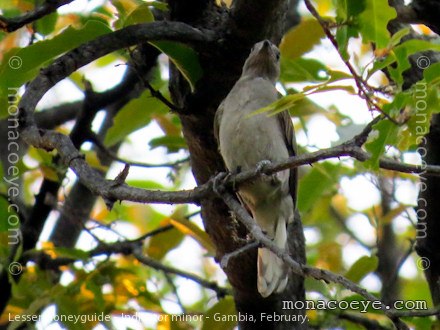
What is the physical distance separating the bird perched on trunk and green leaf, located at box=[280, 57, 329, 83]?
88mm

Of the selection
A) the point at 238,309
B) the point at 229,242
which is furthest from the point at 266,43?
the point at 238,309

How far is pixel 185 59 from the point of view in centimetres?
421

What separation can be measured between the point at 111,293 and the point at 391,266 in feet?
8.32

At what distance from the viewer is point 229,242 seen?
472 centimetres

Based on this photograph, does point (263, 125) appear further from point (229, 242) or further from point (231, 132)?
point (229, 242)

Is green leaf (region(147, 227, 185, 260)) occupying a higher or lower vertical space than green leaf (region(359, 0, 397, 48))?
higher

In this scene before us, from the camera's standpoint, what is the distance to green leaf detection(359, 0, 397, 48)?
3158 millimetres

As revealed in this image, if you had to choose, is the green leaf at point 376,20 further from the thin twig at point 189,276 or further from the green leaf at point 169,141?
the thin twig at point 189,276

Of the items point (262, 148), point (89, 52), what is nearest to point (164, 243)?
point (262, 148)

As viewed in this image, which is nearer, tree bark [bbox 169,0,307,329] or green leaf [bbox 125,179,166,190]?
tree bark [bbox 169,0,307,329]

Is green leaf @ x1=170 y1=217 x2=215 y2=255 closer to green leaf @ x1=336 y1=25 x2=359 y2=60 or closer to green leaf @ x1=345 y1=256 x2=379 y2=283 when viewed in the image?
green leaf @ x1=345 y1=256 x2=379 y2=283

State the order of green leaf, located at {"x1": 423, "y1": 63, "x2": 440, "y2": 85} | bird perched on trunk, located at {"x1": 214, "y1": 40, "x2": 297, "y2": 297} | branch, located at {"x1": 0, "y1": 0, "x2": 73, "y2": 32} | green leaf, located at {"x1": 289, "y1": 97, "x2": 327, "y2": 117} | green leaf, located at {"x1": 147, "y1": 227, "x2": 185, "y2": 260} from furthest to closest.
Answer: green leaf, located at {"x1": 147, "y1": 227, "x2": 185, "y2": 260}, green leaf, located at {"x1": 289, "y1": 97, "x2": 327, "y2": 117}, bird perched on trunk, located at {"x1": 214, "y1": 40, "x2": 297, "y2": 297}, branch, located at {"x1": 0, "y1": 0, "x2": 73, "y2": 32}, green leaf, located at {"x1": 423, "y1": 63, "x2": 440, "y2": 85}

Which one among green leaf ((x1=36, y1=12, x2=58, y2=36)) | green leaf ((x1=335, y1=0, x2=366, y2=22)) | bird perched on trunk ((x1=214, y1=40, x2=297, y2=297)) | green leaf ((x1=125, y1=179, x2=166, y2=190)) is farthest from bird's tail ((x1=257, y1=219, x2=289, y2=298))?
green leaf ((x1=125, y1=179, x2=166, y2=190))

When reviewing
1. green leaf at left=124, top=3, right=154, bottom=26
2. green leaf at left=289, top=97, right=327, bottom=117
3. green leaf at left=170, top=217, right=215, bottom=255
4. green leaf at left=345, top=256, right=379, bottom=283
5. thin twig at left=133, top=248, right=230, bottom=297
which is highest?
green leaf at left=289, top=97, right=327, bottom=117
